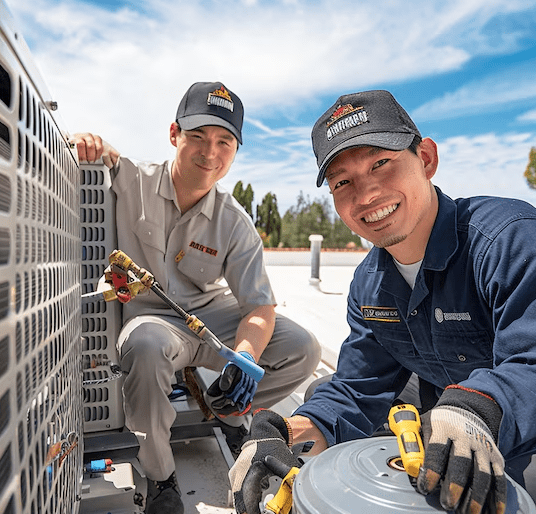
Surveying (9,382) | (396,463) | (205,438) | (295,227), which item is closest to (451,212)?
(396,463)

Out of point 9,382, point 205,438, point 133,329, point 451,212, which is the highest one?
→ point 451,212

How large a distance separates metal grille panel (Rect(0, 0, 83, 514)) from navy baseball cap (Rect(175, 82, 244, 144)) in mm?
1004

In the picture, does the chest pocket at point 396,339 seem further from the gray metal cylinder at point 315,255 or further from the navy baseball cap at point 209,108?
the gray metal cylinder at point 315,255

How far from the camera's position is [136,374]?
159 centimetres

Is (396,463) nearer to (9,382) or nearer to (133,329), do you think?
(9,382)

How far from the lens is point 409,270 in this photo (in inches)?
55.4

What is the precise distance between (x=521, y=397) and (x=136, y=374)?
1.15 metres

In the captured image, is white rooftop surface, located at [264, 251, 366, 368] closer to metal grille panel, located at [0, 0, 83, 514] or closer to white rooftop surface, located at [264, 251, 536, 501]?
white rooftop surface, located at [264, 251, 536, 501]

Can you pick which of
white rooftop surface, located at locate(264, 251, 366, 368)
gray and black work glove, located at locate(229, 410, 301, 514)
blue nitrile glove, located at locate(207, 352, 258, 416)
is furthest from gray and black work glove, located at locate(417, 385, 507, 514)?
white rooftop surface, located at locate(264, 251, 366, 368)

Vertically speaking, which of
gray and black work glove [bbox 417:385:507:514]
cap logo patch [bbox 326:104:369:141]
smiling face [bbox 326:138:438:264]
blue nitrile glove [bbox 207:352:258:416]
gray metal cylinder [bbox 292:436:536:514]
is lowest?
blue nitrile glove [bbox 207:352:258:416]

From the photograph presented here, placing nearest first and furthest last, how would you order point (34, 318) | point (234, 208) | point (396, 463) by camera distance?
1. point (34, 318)
2. point (396, 463)
3. point (234, 208)

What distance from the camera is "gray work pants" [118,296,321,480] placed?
1.57 metres

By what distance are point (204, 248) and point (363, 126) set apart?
1030mm

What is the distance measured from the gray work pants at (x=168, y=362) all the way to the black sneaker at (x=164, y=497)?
1.0 inches
